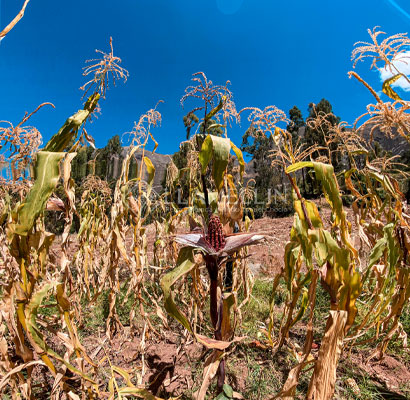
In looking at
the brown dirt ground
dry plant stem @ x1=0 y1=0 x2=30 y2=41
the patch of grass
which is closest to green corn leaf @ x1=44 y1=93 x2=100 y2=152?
dry plant stem @ x1=0 y1=0 x2=30 y2=41

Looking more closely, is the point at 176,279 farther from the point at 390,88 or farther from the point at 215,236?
the point at 390,88

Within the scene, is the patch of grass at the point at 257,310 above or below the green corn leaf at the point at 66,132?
below

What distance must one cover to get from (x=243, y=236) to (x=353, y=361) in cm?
108

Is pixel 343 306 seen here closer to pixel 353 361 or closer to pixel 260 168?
pixel 353 361

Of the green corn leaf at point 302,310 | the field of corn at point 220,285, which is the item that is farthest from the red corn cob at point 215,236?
the green corn leaf at point 302,310

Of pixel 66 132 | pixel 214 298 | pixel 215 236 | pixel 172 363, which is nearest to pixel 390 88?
pixel 215 236

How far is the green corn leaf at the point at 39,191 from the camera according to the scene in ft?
2.00

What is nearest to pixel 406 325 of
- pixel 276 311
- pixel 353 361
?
pixel 353 361

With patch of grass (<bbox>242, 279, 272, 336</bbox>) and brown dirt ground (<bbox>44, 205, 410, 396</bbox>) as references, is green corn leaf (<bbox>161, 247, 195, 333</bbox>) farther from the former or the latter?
patch of grass (<bbox>242, 279, 272, 336</bbox>)

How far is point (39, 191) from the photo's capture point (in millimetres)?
619

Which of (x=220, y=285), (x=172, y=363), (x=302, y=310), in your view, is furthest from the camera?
(x=172, y=363)

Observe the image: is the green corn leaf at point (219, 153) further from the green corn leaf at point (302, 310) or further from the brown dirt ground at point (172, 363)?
the green corn leaf at point (302, 310)

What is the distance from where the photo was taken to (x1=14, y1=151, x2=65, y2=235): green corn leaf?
2.00ft

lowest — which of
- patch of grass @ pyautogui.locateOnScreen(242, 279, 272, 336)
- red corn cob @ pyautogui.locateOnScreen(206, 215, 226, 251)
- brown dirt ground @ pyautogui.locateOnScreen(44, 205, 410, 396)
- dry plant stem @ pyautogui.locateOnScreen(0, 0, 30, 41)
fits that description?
brown dirt ground @ pyautogui.locateOnScreen(44, 205, 410, 396)
